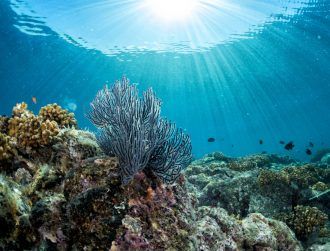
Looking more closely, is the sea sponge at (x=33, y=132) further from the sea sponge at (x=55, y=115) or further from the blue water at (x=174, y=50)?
the blue water at (x=174, y=50)

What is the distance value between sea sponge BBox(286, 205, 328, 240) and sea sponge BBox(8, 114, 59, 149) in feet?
19.8

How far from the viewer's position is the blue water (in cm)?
2859

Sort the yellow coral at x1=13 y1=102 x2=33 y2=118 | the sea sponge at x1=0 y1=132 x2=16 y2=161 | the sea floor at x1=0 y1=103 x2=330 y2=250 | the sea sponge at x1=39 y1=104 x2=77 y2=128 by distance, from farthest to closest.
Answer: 1. the sea sponge at x1=39 y1=104 x2=77 y2=128
2. the yellow coral at x1=13 y1=102 x2=33 y2=118
3. the sea sponge at x1=0 y1=132 x2=16 y2=161
4. the sea floor at x1=0 y1=103 x2=330 y2=250

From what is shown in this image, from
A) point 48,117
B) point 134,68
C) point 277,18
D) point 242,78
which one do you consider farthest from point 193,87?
point 48,117

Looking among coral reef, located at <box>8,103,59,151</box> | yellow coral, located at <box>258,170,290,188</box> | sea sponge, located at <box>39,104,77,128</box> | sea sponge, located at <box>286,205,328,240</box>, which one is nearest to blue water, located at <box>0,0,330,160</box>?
sea sponge, located at <box>39,104,77,128</box>

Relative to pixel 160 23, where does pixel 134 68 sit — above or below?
below

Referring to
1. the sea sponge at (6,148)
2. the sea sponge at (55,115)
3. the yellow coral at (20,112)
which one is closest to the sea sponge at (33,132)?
the sea sponge at (6,148)

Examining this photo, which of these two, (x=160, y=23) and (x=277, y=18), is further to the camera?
(x=160, y=23)

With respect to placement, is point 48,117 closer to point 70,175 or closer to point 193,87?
point 70,175

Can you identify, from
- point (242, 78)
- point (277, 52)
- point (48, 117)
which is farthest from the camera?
point (242, 78)

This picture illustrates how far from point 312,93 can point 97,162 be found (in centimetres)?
6086

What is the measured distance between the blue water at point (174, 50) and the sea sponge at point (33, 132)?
1129 centimetres

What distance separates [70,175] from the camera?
12.2ft

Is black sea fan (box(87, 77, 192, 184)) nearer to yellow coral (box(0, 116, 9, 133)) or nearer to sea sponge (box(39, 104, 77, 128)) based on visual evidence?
sea sponge (box(39, 104, 77, 128))
